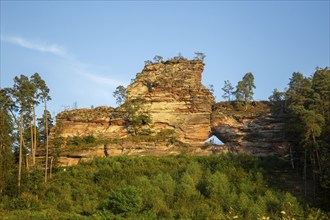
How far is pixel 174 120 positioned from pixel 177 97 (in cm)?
278

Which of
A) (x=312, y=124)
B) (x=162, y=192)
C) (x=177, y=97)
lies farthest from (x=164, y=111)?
(x=312, y=124)

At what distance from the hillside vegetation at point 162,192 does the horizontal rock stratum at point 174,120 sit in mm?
2552

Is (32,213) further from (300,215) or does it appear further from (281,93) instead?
(281,93)

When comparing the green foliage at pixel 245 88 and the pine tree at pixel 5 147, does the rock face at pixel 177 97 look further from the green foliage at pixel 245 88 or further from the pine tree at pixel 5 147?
the pine tree at pixel 5 147

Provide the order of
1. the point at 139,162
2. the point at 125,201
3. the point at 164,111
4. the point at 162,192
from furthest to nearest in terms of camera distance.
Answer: the point at 164,111
the point at 139,162
the point at 162,192
the point at 125,201

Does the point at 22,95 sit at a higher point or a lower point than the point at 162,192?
higher

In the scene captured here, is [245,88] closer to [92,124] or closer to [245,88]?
[245,88]

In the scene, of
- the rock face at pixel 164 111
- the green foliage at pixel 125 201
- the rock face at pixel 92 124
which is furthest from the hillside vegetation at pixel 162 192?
the rock face at pixel 92 124

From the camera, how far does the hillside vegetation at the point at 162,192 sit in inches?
1028

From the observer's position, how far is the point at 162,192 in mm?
29594

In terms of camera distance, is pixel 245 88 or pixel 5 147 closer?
pixel 5 147

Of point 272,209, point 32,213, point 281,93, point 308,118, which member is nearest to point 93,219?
point 32,213

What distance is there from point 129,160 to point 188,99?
10.2 m

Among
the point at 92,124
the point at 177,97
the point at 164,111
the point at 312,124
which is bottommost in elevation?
the point at 312,124
